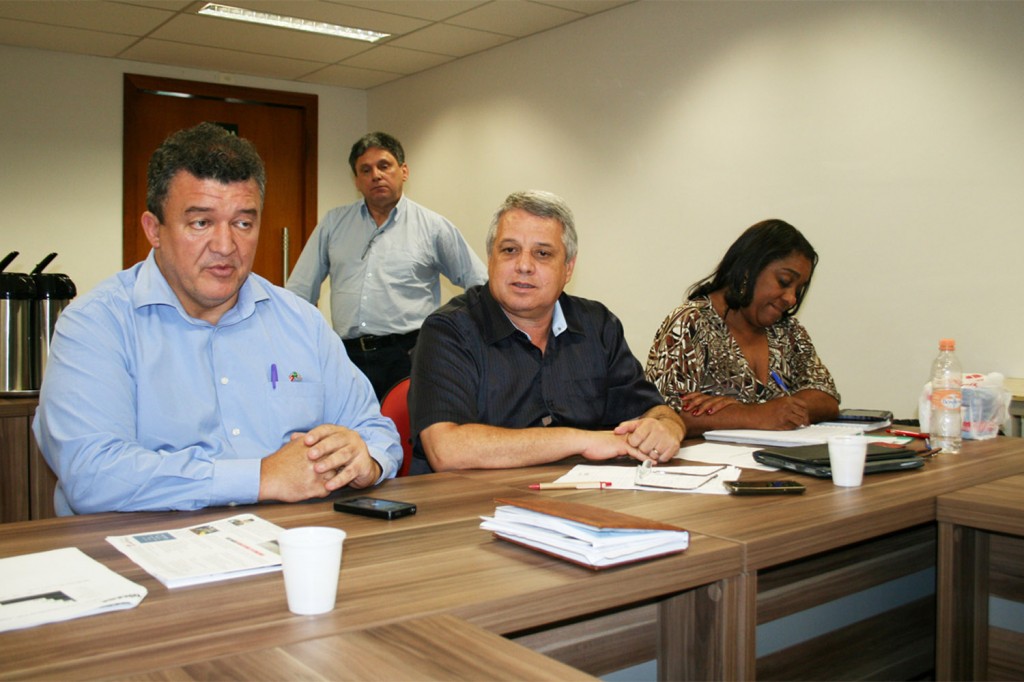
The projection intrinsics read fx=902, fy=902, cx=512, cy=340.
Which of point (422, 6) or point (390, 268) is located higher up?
point (422, 6)

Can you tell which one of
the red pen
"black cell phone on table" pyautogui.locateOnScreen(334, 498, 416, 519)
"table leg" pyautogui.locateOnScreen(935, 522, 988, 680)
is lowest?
"table leg" pyautogui.locateOnScreen(935, 522, 988, 680)

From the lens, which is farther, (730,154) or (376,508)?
(730,154)

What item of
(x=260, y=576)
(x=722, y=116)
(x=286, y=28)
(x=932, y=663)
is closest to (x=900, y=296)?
(x=722, y=116)

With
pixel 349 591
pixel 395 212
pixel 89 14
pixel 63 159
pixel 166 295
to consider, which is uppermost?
pixel 89 14

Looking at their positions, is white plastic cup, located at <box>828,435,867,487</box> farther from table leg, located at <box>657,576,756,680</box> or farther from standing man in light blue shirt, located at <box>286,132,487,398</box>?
standing man in light blue shirt, located at <box>286,132,487,398</box>

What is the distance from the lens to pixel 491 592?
1057mm

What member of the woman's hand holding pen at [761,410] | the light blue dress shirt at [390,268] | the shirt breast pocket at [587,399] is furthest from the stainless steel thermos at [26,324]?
the woman's hand holding pen at [761,410]

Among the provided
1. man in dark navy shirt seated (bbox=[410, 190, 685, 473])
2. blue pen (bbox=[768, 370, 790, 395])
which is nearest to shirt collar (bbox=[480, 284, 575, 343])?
man in dark navy shirt seated (bbox=[410, 190, 685, 473])

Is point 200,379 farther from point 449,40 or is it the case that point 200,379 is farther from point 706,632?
point 449,40

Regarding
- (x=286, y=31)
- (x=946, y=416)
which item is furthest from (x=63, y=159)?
(x=946, y=416)

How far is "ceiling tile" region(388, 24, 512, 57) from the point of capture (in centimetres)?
536

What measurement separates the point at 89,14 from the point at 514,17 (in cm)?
235

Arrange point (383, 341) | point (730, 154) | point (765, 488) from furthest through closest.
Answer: point (383, 341)
point (730, 154)
point (765, 488)

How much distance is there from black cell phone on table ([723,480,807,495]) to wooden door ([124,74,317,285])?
5.02 metres
